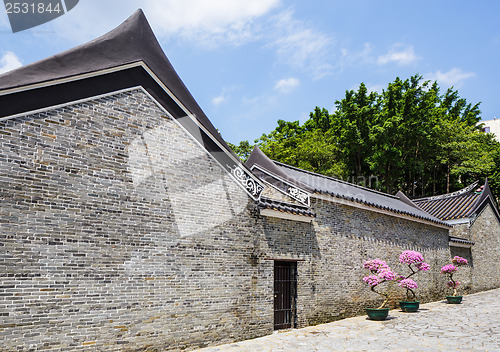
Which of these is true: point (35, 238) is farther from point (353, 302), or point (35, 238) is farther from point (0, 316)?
point (353, 302)

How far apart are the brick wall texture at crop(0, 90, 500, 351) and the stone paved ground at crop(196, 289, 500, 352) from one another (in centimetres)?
63

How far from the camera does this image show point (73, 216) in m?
5.89

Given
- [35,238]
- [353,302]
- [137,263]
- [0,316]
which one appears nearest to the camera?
[0,316]

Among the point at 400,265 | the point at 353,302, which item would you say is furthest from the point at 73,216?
the point at 400,265

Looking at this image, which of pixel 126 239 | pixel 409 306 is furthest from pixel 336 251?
pixel 126 239

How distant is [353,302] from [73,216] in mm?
8459

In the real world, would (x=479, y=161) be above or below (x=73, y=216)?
above

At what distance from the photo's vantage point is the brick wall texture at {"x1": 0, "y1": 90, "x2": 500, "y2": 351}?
544 cm

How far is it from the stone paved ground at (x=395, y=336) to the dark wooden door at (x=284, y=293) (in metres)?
0.33

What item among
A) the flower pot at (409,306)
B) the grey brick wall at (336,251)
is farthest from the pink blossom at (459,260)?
the flower pot at (409,306)

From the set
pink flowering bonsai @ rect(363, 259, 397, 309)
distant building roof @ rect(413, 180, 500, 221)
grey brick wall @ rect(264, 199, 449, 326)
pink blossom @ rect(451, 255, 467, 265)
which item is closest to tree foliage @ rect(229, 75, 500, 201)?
distant building roof @ rect(413, 180, 500, 221)

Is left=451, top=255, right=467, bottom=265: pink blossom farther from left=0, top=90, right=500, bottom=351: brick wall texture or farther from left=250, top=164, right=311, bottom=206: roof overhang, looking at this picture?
left=250, top=164, right=311, bottom=206: roof overhang

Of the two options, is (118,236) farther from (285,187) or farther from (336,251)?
(336,251)

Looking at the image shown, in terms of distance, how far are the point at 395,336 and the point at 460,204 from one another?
1493cm
